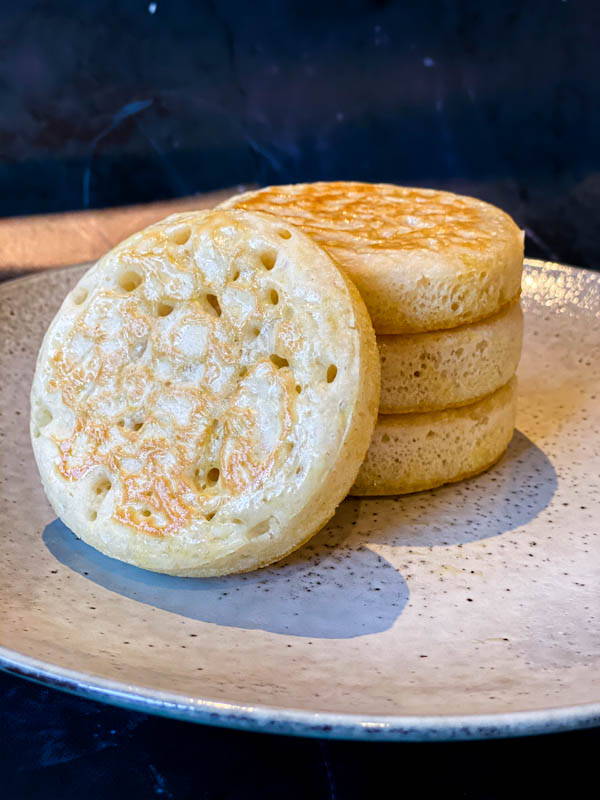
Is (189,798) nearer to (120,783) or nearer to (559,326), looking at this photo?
(120,783)

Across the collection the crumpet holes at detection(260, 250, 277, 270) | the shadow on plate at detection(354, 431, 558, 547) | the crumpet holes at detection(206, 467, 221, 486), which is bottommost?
the shadow on plate at detection(354, 431, 558, 547)

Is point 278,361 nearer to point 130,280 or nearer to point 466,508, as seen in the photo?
point 130,280

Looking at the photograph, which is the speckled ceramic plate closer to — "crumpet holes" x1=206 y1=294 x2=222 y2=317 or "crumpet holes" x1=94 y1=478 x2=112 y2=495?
"crumpet holes" x1=94 y1=478 x2=112 y2=495

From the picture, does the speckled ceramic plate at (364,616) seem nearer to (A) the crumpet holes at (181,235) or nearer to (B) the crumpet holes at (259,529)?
(B) the crumpet holes at (259,529)

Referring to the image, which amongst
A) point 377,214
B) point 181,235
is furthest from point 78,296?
point 377,214

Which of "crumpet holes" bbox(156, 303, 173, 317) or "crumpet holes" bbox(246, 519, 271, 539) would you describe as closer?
"crumpet holes" bbox(246, 519, 271, 539)

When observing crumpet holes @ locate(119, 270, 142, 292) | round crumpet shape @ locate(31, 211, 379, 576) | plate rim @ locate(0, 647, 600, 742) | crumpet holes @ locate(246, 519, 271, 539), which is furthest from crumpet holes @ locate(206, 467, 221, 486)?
plate rim @ locate(0, 647, 600, 742)
